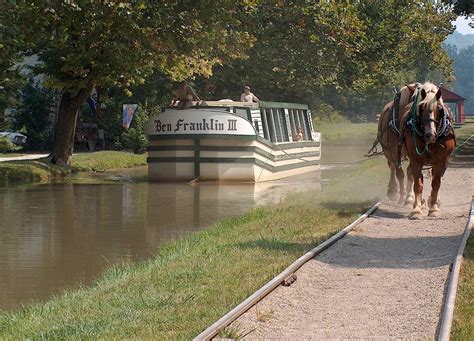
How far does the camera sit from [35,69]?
28906 millimetres

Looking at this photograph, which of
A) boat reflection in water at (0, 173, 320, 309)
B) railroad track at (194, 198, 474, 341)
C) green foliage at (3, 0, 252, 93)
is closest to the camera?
railroad track at (194, 198, 474, 341)

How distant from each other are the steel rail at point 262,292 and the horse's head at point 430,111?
2443 millimetres

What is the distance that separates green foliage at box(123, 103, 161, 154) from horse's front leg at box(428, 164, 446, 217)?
23.4 m

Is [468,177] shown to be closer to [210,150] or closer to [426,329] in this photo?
[210,150]

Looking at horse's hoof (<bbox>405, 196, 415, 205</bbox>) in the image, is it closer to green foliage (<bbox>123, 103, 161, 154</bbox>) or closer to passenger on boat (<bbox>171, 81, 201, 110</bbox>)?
passenger on boat (<bbox>171, 81, 201, 110</bbox>)

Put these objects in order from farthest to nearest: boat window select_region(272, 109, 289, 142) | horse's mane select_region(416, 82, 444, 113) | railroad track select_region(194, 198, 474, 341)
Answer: boat window select_region(272, 109, 289, 142) < horse's mane select_region(416, 82, 444, 113) < railroad track select_region(194, 198, 474, 341)

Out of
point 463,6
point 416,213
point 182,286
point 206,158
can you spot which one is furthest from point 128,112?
point 182,286

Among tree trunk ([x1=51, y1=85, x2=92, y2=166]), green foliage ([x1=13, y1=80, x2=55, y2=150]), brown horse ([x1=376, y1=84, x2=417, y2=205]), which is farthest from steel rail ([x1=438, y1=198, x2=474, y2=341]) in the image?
green foliage ([x1=13, y1=80, x2=55, y2=150])

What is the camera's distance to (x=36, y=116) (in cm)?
4078

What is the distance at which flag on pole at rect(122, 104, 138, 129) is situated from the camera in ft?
125

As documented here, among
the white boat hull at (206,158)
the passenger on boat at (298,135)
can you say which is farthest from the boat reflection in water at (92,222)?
the passenger on boat at (298,135)

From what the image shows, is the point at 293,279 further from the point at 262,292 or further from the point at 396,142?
the point at 396,142

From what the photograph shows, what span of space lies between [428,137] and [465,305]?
662cm

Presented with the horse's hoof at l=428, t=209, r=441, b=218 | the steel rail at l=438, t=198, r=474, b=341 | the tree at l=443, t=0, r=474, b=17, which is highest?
the tree at l=443, t=0, r=474, b=17
